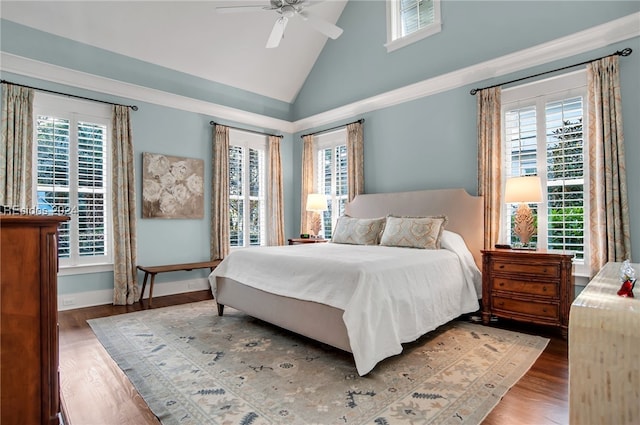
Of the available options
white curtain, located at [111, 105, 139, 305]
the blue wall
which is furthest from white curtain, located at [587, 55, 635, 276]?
white curtain, located at [111, 105, 139, 305]

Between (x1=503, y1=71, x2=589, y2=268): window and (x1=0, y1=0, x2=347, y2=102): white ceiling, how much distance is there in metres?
2.67

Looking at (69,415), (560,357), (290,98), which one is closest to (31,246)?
(69,415)

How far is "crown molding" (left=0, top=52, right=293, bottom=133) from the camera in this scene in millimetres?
4070

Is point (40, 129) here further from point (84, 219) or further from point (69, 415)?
point (69, 415)

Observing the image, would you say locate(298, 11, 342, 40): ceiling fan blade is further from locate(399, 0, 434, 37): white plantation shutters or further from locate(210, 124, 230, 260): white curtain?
locate(210, 124, 230, 260): white curtain

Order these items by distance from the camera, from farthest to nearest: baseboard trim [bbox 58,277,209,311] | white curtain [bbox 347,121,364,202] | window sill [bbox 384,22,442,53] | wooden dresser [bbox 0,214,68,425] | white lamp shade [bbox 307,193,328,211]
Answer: white lamp shade [bbox 307,193,328,211], white curtain [bbox 347,121,364,202], window sill [bbox 384,22,442,53], baseboard trim [bbox 58,277,209,311], wooden dresser [bbox 0,214,68,425]

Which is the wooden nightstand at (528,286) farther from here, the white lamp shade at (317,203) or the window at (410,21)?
the window at (410,21)

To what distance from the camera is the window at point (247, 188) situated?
6.02m

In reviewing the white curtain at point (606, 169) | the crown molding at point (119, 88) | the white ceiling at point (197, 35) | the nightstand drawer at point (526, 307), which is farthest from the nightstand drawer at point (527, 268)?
the crown molding at point (119, 88)

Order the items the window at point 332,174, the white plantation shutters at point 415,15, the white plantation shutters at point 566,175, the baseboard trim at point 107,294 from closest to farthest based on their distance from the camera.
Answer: the white plantation shutters at point 566,175, the baseboard trim at point 107,294, the white plantation shutters at point 415,15, the window at point 332,174

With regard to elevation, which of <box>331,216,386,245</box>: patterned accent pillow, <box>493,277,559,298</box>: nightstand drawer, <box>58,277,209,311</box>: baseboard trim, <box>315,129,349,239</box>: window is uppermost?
<box>315,129,349,239</box>: window

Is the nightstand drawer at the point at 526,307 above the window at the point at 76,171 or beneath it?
beneath

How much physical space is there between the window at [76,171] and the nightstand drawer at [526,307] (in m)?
4.75

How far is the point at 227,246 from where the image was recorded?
573cm
